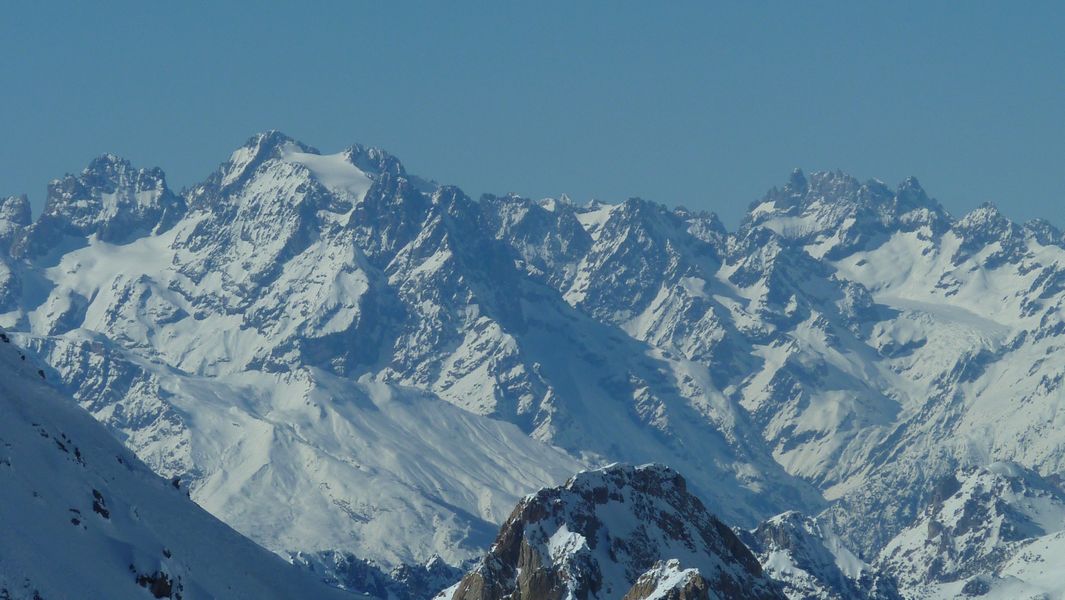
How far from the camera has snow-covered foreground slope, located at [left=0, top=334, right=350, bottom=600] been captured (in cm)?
12456

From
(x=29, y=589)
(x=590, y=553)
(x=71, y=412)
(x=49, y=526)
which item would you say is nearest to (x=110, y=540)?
(x=49, y=526)

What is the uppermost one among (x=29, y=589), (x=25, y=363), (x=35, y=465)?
(x=25, y=363)

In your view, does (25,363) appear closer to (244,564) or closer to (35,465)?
(244,564)

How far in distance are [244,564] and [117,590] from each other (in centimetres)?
4448

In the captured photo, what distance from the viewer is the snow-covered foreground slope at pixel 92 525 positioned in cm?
12456

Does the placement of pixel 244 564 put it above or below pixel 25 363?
below

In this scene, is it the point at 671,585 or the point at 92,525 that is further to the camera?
the point at 671,585

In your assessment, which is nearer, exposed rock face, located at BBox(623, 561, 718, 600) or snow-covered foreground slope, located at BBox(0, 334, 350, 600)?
snow-covered foreground slope, located at BBox(0, 334, 350, 600)

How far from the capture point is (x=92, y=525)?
440 ft

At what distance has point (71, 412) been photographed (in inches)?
6496

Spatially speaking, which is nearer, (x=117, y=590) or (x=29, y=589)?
(x=29, y=589)

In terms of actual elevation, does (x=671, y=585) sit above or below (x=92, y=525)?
below

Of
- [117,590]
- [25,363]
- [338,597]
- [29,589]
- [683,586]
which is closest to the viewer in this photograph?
[29,589]

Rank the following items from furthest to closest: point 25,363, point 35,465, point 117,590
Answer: point 25,363 → point 35,465 → point 117,590
